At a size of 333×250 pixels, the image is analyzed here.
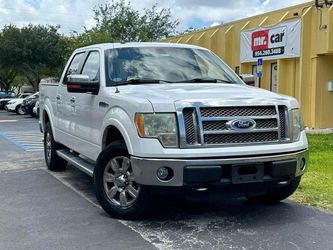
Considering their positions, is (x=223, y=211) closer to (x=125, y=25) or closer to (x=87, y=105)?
(x=87, y=105)

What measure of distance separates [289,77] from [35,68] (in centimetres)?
2729

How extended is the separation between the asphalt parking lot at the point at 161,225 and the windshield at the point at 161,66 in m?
1.63

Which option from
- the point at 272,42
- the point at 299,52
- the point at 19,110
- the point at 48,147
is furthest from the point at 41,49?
the point at 48,147

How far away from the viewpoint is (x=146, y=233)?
507 cm

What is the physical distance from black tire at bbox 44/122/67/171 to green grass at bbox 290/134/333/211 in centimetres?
414

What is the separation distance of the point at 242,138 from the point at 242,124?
15cm

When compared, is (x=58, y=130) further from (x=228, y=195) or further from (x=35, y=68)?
(x=35, y=68)

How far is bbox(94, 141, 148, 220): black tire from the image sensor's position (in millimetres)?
5298

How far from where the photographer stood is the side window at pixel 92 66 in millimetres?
6664

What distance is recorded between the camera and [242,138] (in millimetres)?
A: 5117

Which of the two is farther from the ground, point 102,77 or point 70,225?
point 102,77

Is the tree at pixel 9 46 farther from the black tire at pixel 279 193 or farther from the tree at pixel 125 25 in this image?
the black tire at pixel 279 193

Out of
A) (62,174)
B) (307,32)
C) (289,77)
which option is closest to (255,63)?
(289,77)

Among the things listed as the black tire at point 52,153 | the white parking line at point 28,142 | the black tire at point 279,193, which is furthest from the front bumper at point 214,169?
the white parking line at point 28,142
